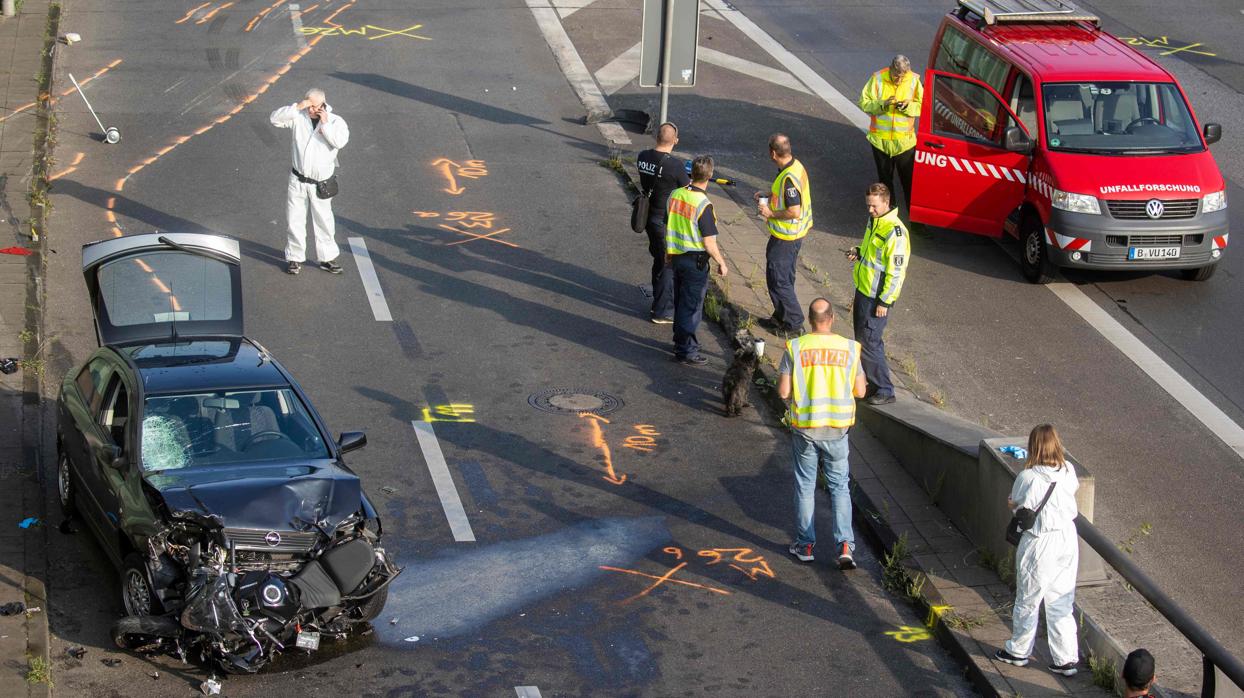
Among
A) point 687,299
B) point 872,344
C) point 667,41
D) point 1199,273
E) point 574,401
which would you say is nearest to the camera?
point 872,344

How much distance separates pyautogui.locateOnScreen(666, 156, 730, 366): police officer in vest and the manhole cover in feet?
3.49

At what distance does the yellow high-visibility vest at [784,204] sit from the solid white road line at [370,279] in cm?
375

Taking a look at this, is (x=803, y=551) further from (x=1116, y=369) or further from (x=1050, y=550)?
(x=1116, y=369)

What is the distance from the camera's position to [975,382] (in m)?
13.3

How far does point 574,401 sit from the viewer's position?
12398 mm

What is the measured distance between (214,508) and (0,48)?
15446 mm

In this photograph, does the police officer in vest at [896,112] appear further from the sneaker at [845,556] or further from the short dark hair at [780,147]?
the sneaker at [845,556]

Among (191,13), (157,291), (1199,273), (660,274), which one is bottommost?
(1199,273)

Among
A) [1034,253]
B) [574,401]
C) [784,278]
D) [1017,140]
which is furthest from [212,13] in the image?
[1034,253]

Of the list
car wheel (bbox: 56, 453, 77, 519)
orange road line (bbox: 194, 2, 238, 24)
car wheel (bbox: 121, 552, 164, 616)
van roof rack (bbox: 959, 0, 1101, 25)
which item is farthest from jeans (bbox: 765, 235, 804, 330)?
orange road line (bbox: 194, 2, 238, 24)

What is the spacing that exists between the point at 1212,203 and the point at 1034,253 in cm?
183

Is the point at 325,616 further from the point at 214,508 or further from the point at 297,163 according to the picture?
the point at 297,163

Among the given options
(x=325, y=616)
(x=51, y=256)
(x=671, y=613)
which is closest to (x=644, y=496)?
(x=671, y=613)

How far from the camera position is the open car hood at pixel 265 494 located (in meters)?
8.48
